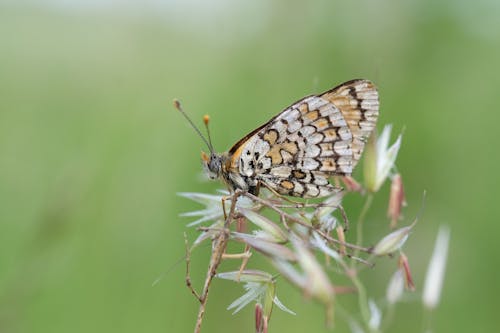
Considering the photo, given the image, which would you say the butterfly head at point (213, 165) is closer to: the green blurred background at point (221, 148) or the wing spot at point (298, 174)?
the wing spot at point (298, 174)

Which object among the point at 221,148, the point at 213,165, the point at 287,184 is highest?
the point at 213,165

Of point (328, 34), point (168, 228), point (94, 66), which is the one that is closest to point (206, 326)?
point (168, 228)

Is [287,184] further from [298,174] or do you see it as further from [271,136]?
[271,136]

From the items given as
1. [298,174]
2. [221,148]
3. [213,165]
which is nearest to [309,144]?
[298,174]

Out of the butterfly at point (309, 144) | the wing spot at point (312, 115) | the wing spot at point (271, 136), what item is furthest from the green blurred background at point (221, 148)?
the wing spot at point (271, 136)

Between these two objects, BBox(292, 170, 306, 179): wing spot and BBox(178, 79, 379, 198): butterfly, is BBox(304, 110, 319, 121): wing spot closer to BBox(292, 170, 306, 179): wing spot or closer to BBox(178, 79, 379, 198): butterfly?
BBox(178, 79, 379, 198): butterfly

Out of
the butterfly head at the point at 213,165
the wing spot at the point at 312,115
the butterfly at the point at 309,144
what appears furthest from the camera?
the butterfly head at the point at 213,165

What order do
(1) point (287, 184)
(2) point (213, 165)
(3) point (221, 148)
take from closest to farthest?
(1) point (287, 184) < (2) point (213, 165) < (3) point (221, 148)
